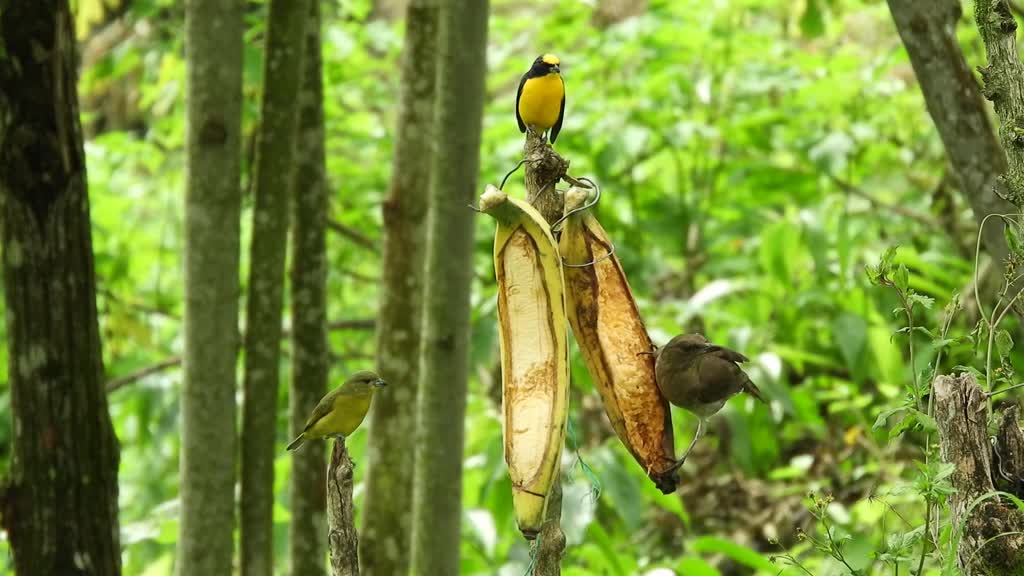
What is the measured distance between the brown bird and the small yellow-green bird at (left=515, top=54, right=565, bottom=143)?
670 mm

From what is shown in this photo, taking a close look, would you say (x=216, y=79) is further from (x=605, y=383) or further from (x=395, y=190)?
(x=605, y=383)

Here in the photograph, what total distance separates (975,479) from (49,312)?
1.46m

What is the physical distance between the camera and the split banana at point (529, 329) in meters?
1.46

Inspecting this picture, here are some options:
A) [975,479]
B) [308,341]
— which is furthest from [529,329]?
[308,341]

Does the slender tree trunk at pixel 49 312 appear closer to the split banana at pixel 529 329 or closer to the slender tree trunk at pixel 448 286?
the slender tree trunk at pixel 448 286

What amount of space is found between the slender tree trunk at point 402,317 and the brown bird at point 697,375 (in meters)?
1.52

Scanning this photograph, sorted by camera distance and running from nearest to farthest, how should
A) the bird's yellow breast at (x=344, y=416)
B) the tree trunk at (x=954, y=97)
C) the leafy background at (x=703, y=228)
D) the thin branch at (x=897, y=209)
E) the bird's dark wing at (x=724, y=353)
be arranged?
the bird's dark wing at (x=724, y=353) → the bird's yellow breast at (x=344, y=416) → the tree trunk at (x=954, y=97) → the leafy background at (x=703, y=228) → the thin branch at (x=897, y=209)

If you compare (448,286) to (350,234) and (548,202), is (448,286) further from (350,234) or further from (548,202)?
(350,234)

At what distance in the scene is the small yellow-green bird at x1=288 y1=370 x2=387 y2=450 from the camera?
1743mm

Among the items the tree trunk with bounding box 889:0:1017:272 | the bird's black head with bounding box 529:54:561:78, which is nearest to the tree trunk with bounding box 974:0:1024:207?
the tree trunk with bounding box 889:0:1017:272

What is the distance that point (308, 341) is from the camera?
2.82 m

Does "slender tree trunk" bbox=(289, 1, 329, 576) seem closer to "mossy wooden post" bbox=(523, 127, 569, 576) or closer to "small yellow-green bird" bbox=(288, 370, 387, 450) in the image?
"small yellow-green bird" bbox=(288, 370, 387, 450)

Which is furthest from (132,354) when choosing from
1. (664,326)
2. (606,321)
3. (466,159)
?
(606,321)

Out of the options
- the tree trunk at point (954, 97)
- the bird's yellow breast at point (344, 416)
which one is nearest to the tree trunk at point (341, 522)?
the bird's yellow breast at point (344, 416)
